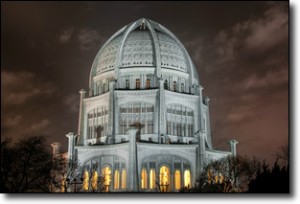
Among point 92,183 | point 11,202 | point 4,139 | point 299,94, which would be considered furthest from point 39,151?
point 299,94

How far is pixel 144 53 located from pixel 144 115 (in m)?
6.08

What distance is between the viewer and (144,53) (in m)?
43.6

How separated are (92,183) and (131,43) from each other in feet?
59.2

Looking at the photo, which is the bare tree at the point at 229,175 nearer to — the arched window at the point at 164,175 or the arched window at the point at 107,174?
the arched window at the point at 164,175

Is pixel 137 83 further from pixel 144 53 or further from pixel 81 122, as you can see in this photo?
pixel 81 122

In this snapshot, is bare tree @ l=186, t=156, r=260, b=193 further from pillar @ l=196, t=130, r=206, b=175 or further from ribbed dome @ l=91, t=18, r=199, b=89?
ribbed dome @ l=91, t=18, r=199, b=89

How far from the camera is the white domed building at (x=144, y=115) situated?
3547cm

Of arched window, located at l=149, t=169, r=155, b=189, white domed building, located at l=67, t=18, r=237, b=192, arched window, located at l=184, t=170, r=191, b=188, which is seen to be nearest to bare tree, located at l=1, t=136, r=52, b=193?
white domed building, located at l=67, t=18, r=237, b=192

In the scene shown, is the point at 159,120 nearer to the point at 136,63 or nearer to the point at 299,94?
the point at 136,63

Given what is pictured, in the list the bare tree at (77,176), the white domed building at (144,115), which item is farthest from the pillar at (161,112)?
the bare tree at (77,176)

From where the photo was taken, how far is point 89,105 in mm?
42938

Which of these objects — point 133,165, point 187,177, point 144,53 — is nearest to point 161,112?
point 144,53

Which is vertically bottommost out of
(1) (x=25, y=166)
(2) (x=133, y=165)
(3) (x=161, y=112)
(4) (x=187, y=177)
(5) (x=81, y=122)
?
(4) (x=187, y=177)

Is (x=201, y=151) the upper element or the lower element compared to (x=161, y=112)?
lower
